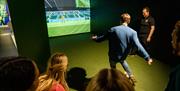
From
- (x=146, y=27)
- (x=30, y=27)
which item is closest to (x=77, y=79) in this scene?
(x=30, y=27)

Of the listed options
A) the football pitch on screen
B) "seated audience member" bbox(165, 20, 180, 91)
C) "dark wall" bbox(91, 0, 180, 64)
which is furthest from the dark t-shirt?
the football pitch on screen

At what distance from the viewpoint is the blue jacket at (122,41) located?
3.90 metres

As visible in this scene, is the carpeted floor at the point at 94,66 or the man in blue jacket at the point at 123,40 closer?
the man in blue jacket at the point at 123,40

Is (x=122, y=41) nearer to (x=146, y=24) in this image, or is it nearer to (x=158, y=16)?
(x=146, y=24)

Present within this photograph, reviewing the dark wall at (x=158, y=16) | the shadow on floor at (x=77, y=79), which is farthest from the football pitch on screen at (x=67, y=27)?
the shadow on floor at (x=77, y=79)

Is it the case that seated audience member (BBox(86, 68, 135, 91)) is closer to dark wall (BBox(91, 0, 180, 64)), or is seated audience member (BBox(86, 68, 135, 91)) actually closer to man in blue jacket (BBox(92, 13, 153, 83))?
man in blue jacket (BBox(92, 13, 153, 83))

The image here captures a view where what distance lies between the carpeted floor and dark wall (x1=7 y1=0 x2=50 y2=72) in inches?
36.2

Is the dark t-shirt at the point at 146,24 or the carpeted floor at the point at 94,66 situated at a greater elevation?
the dark t-shirt at the point at 146,24

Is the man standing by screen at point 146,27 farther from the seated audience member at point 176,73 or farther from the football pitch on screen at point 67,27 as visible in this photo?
the football pitch on screen at point 67,27

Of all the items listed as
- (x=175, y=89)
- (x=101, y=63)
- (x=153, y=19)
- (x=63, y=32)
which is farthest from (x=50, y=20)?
(x=175, y=89)

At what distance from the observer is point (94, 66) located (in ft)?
17.7

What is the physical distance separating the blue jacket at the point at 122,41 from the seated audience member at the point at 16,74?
8.95 feet

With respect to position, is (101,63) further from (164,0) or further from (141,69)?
(164,0)

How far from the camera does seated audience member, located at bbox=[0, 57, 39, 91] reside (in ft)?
4.26
